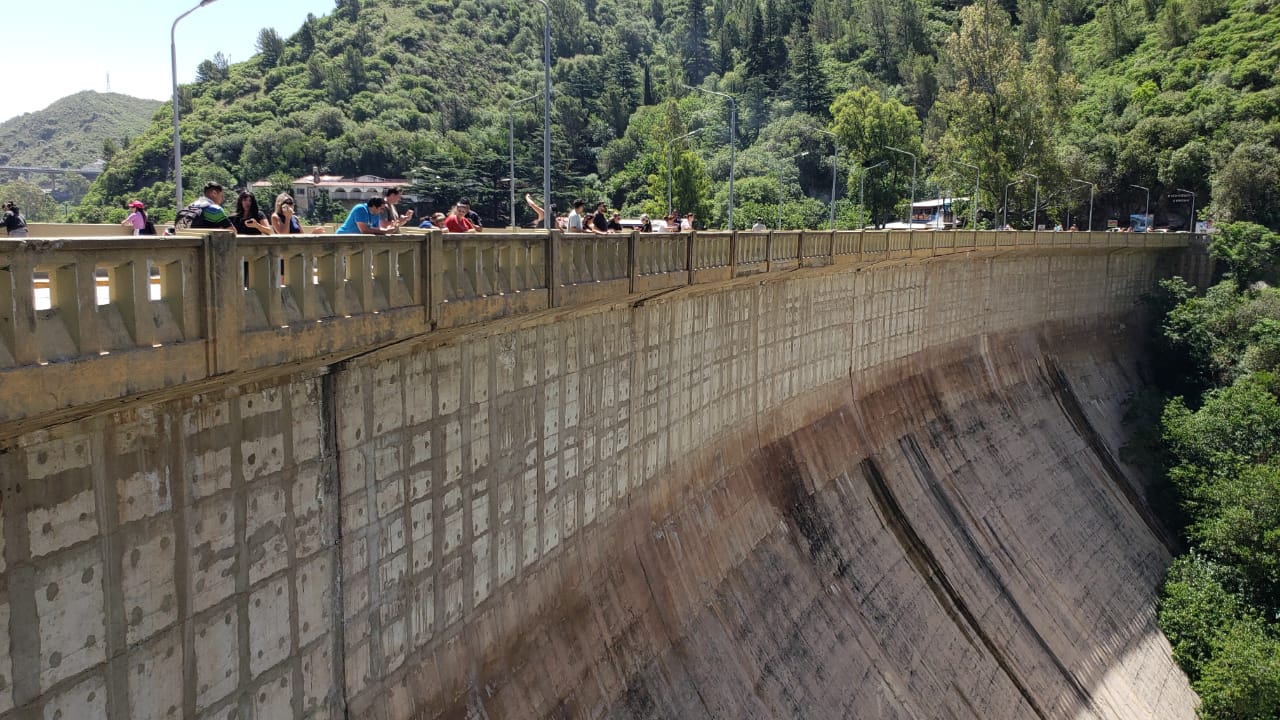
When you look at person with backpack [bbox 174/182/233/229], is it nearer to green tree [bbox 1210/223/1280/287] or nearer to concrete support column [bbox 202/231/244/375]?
concrete support column [bbox 202/231/244/375]

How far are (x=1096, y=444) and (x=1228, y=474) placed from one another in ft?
14.7

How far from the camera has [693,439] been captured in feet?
61.1

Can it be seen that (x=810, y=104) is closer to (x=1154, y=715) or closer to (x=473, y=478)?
(x=1154, y=715)

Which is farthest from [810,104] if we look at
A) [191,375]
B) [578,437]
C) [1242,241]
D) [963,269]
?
[191,375]

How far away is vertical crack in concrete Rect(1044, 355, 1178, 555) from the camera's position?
1410 inches

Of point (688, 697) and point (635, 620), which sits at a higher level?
point (635, 620)

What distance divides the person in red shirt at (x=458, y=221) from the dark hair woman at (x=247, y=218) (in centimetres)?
353

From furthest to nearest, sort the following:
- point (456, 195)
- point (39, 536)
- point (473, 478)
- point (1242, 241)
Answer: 1. point (456, 195)
2. point (1242, 241)
3. point (473, 478)
4. point (39, 536)

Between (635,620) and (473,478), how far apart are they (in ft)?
14.2

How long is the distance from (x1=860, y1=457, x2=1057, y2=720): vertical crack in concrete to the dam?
0.38ft

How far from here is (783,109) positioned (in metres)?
117

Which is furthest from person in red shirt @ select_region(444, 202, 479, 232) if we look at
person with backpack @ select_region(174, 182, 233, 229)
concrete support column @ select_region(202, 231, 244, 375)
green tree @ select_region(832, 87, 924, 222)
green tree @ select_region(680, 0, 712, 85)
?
green tree @ select_region(680, 0, 712, 85)

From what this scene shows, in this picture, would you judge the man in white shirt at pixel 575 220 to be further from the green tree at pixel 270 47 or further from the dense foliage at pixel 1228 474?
the green tree at pixel 270 47

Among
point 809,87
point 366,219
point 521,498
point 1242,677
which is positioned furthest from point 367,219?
point 809,87
